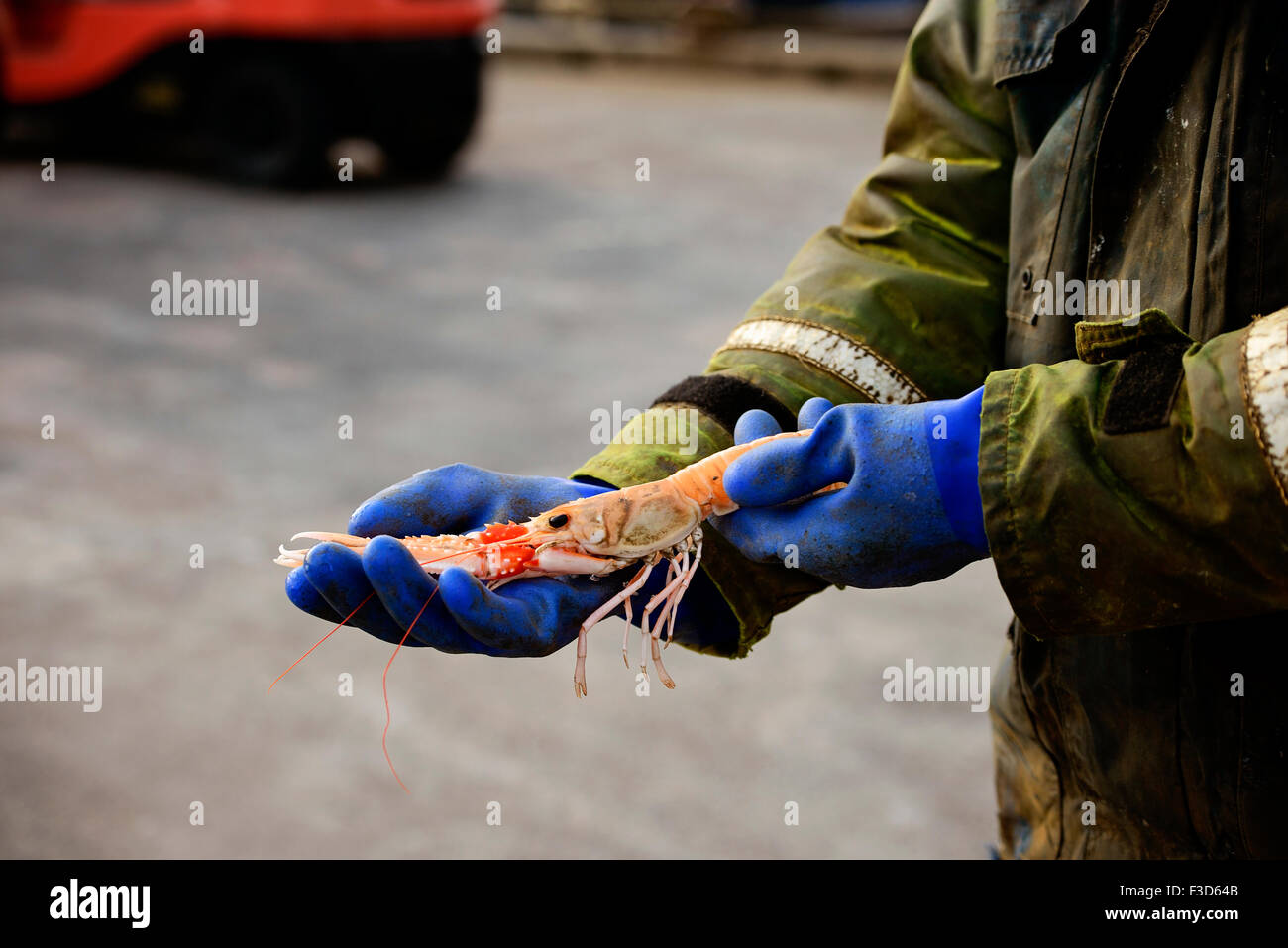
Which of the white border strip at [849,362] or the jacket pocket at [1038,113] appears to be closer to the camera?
the jacket pocket at [1038,113]

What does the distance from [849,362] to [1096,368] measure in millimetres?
529

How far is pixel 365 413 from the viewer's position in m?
6.65

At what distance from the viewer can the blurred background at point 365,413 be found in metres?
4.07

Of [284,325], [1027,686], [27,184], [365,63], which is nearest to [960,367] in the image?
[1027,686]

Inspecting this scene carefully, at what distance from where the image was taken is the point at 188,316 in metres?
7.84

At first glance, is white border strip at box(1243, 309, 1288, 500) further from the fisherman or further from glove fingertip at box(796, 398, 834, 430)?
glove fingertip at box(796, 398, 834, 430)

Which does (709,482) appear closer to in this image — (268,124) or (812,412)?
(812,412)

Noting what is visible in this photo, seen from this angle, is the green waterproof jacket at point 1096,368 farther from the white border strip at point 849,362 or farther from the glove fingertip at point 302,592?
the glove fingertip at point 302,592

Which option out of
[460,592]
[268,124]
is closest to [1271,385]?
[460,592]

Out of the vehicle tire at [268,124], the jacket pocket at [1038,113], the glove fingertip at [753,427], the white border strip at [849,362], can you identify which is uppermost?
the vehicle tire at [268,124]

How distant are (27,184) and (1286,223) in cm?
1022

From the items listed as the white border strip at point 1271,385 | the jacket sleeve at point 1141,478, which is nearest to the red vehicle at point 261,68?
the jacket sleeve at point 1141,478

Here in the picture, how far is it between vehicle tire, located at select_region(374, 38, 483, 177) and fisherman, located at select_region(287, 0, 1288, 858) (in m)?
8.09

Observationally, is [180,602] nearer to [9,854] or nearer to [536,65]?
[9,854]
